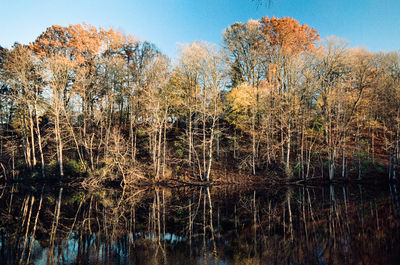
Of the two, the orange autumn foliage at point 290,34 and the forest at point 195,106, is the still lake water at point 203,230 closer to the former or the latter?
the forest at point 195,106

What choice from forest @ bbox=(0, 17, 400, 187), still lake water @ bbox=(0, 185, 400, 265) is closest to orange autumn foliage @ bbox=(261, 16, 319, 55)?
forest @ bbox=(0, 17, 400, 187)

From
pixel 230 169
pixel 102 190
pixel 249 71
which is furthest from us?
pixel 249 71

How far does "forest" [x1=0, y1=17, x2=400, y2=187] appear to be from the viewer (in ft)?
72.6

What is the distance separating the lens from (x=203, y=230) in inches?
376

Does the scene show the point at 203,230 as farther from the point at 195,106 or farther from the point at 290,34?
the point at 290,34

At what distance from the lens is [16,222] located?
442 inches

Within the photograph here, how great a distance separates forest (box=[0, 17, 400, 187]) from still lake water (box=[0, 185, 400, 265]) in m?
6.87

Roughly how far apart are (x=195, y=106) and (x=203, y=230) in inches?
607

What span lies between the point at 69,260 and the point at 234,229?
5826 millimetres

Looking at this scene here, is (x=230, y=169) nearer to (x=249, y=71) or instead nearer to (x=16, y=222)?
(x=249, y=71)

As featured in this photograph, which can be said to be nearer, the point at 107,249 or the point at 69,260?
the point at 69,260

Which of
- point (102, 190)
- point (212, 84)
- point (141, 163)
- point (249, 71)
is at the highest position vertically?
point (249, 71)

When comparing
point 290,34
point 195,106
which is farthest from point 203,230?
point 290,34

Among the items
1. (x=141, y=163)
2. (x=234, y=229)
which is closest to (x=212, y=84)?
(x=141, y=163)
